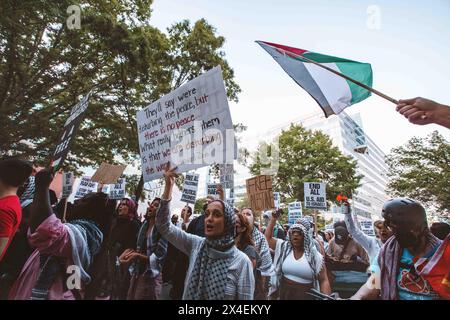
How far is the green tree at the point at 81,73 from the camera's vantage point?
6.59 meters

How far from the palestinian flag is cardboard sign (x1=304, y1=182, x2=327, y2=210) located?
14.5 feet

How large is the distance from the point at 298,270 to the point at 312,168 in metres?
18.9

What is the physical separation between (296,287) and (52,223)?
9.01ft

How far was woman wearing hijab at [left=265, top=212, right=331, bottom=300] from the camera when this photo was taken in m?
3.39

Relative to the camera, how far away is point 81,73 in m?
8.07

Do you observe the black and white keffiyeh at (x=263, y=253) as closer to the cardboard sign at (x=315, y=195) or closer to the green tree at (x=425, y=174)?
the cardboard sign at (x=315, y=195)

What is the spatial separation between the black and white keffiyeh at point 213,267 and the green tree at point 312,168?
62.0 ft

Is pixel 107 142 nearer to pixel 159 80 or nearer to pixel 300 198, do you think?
pixel 159 80

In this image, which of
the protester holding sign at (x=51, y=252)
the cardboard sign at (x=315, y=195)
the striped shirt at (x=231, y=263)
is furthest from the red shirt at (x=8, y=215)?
the cardboard sign at (x=315, y=195)

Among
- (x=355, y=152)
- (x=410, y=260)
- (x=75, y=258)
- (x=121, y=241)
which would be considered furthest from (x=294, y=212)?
(x=355, y=152)

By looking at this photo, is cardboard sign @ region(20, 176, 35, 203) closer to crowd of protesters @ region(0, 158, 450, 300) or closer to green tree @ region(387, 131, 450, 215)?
crowd of protesters @ region(0, 158, 450, 300)

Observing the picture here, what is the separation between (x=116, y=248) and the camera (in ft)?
11.6

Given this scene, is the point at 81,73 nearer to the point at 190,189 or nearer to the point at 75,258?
the point at 190,189

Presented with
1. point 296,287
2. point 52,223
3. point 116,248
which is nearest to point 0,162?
point 52,223
